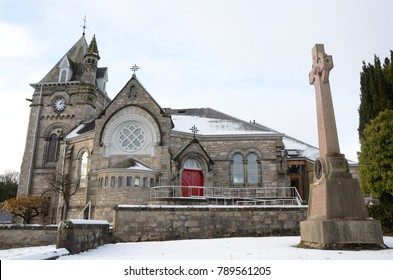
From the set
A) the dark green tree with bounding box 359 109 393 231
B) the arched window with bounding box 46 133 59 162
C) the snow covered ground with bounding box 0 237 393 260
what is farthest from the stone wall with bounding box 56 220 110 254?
the arched window with bounding box 46 133 59 162

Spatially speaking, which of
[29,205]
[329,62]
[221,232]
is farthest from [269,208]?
[29,205]

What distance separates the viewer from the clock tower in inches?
1443

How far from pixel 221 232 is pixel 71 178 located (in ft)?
57.4

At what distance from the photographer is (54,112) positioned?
3862 cm

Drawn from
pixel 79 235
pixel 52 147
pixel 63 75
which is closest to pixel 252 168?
pixel 79 235

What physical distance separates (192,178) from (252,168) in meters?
5.26

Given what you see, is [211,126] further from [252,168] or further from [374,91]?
[374,91]

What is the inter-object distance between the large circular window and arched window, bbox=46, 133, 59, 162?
15.0m

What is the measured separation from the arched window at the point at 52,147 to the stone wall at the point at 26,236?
18802 millimetres

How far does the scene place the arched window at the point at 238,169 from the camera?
27.0m

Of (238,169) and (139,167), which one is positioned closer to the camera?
(139,167)

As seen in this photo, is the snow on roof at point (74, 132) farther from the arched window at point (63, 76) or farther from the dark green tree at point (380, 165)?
the dark green tree at point (380, 165)

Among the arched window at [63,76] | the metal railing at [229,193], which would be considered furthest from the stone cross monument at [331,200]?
the arched window at [63,76]

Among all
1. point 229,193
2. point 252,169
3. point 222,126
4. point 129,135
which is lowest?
point 229,193
